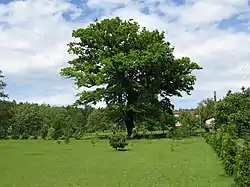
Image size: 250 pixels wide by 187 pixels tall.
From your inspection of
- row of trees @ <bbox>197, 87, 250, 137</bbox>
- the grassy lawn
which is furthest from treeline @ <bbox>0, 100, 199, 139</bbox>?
the grassy lawn

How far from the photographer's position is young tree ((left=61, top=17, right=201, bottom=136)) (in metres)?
52.2

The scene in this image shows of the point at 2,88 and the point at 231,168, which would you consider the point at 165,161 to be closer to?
the point at 231,168

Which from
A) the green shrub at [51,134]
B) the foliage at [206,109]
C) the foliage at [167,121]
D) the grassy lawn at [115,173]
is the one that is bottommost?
the grassy lawn at [115,173]

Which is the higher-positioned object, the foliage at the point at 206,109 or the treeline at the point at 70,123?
the foliage at the point at 206,109

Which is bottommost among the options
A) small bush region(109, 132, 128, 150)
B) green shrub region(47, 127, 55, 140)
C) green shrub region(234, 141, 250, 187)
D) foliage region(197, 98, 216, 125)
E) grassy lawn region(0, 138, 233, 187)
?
grassy lawn region(0, 138, 233, 187)

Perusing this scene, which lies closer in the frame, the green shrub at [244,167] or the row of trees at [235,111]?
the green shrub at [244,167]

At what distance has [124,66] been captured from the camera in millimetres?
50594

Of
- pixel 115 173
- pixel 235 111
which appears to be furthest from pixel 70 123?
pixel 115 173

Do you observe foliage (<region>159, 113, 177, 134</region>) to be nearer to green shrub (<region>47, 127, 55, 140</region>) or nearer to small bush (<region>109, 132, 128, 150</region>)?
green shrub (<region>47, 127, 55, 140</region>)

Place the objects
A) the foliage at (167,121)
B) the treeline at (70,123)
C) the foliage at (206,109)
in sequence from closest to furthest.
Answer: the foliage at (167,121) → the treeline at (70,123) → the foliage at (206,109)

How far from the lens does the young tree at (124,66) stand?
171 ft

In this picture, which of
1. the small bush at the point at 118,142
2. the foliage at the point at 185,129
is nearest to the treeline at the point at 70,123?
the foliage at the point at 185,129

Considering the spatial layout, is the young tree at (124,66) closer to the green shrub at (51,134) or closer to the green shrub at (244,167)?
the green shrub at (51,134)

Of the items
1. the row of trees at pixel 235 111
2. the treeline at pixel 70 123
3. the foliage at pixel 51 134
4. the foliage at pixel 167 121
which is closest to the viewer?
the row of trees at pixel 235 111
